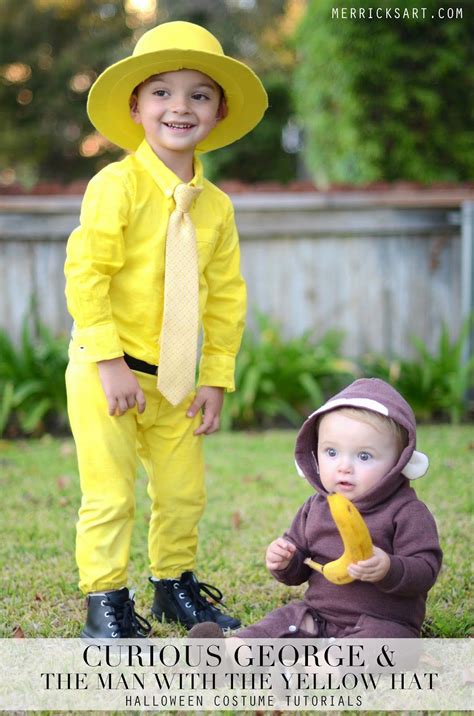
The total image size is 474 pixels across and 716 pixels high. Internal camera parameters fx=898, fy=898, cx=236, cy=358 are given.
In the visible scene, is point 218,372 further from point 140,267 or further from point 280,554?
point 280,554

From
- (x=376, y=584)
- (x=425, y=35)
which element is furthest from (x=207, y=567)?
(x=425, y=35)

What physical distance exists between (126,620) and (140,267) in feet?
→ 3.45

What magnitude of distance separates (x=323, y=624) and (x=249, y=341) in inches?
159

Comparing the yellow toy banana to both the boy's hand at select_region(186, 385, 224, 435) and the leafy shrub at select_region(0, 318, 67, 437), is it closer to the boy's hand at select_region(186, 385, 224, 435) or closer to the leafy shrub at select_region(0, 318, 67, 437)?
the boy's hand at select_region(186, 385, 224, 435)

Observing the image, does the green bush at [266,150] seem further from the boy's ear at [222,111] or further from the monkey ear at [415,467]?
the monkey ear at [415,467]

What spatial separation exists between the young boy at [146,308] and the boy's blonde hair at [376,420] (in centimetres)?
54

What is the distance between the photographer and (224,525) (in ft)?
13.2

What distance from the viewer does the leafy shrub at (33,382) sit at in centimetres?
618

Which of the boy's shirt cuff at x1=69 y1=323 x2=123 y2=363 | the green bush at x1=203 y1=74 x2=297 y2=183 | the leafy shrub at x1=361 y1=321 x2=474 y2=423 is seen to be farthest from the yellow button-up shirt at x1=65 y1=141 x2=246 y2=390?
the green bush at x1=203 y1=74 x2=297 y2=183

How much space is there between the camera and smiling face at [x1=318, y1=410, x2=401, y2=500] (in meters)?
2.45

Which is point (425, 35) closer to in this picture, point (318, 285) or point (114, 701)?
point (318, 285)

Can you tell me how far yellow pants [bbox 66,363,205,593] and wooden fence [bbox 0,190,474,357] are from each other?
3829 millimetres

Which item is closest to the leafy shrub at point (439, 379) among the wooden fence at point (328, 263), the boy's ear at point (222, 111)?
the wooden fence at point (328, 263)

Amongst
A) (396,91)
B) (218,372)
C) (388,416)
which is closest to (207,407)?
(218,372)
